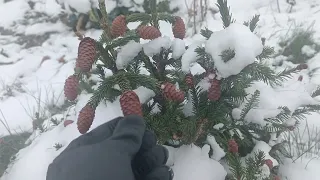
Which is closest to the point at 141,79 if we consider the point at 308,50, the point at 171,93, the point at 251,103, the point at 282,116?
the point at 171,93

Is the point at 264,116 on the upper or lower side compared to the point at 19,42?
upper

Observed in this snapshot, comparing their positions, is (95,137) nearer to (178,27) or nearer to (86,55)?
(86,55)

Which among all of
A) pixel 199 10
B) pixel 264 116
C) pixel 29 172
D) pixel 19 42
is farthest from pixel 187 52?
pixel 19 42

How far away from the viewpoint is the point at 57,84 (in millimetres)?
2879

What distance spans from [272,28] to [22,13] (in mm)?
2717

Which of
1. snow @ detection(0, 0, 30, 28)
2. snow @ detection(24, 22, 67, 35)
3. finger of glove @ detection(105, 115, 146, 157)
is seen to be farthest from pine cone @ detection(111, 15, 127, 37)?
snow @ detection(0, 0, 30, 28)

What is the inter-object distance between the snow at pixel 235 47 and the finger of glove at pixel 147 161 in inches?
13.4

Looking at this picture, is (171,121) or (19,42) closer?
(171,121)

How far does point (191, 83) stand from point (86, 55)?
0.40 meters

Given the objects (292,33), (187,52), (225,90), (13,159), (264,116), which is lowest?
(13,159)

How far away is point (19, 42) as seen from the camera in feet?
11.4

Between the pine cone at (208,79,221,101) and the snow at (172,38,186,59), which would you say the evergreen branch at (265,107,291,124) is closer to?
the pine cone at (208,79,221,101)

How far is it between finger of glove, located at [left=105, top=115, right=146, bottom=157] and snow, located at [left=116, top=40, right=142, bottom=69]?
11.1 inches

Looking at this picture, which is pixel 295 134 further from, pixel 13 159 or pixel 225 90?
pixel 13 159
